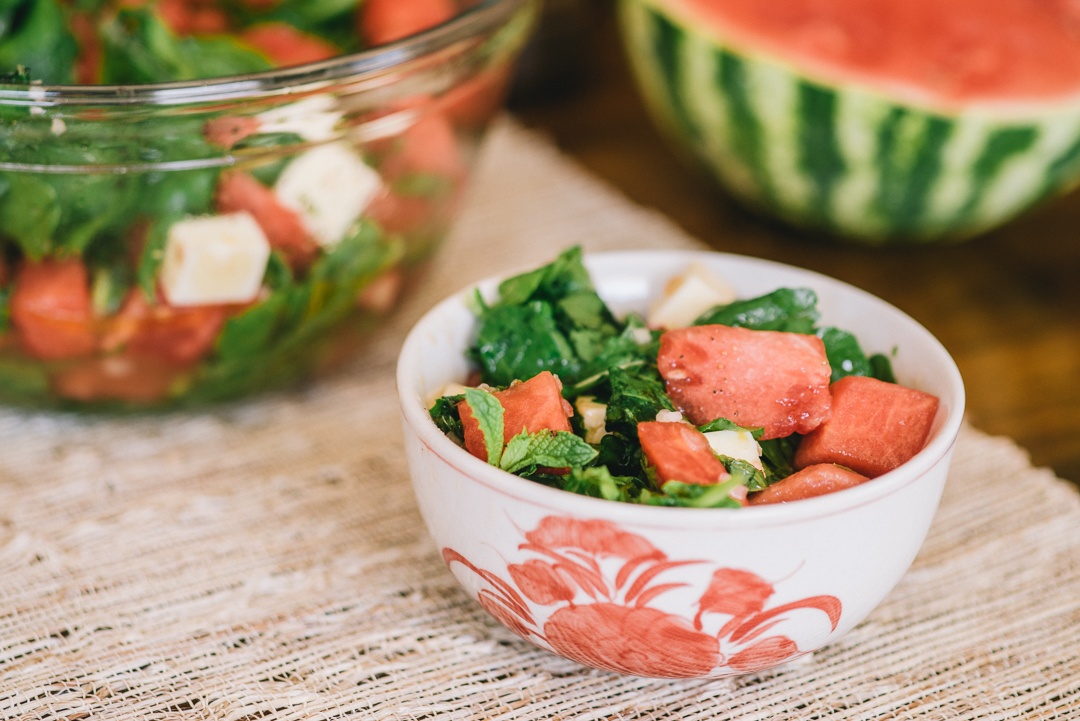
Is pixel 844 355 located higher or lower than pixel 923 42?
lower

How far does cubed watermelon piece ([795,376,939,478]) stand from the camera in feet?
2.59

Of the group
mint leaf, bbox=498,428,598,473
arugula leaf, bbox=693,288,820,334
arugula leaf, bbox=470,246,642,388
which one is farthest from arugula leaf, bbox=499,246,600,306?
mint leaf, bbox=498,428,598,473

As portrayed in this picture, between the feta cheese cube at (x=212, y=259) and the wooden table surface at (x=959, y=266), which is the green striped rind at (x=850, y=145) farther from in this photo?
the feta cheese cube at (x=212, y=259)

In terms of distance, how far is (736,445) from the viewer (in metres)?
0.75

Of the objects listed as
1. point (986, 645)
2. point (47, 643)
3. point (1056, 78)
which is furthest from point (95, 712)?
point (1056, 78)

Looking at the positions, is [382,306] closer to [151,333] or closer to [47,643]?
[151,333]

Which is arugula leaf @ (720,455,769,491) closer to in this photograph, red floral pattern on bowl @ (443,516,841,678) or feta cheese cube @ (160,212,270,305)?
red floral pattern on bowl @ (443,516,841,678)

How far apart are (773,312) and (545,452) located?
28cm

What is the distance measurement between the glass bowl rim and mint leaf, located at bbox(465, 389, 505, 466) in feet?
1.23

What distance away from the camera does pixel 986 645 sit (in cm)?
86

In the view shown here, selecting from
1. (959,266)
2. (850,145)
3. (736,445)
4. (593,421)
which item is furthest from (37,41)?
(959,266)

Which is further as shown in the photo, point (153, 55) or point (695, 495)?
point (153, 55)

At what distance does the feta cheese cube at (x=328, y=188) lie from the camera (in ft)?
3.33

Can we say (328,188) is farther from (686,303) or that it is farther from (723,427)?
(723,427)
